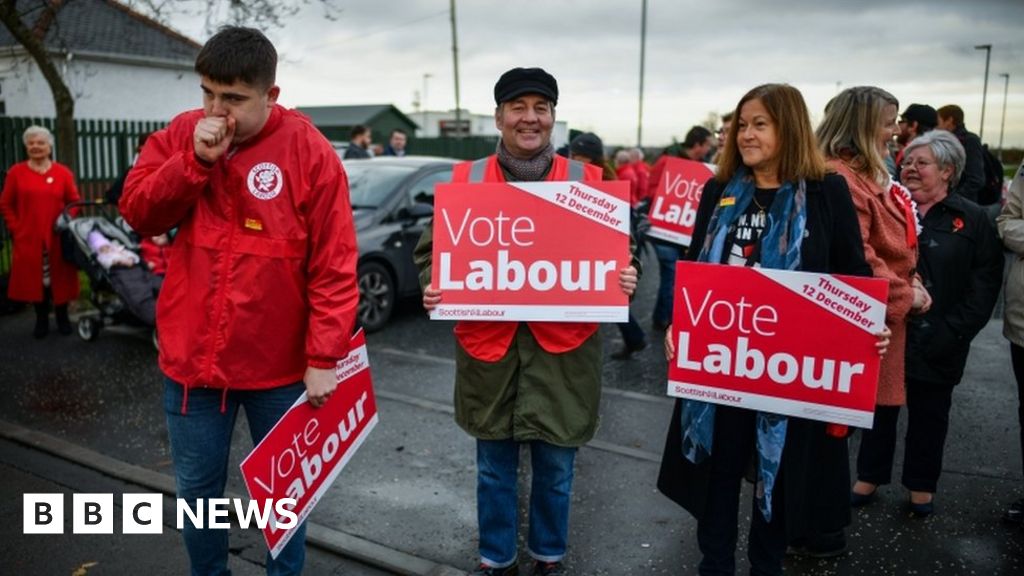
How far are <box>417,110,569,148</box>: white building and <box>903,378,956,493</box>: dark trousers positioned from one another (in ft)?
141

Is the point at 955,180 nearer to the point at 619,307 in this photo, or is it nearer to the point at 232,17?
the point at 619,307

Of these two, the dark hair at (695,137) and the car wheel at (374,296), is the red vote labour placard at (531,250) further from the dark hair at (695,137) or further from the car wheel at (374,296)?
the dark hair at (695,137)

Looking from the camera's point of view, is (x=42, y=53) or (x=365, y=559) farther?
(x=42, y=53)

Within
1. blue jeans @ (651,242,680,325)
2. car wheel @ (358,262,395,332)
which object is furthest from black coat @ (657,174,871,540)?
car wheel @ (358,262,395,332)

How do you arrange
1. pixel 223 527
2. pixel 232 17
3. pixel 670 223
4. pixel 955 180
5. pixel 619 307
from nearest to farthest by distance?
pixel 223 527
pixel 619 307
pixel 955 180
pixel 670 223
pixel 232 17

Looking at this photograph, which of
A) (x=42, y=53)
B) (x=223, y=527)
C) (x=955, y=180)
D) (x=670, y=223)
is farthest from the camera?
(x=42, y=53)

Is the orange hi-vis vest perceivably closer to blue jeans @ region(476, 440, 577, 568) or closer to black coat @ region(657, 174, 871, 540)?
blue jeans @ region(476, 440, 577, 568)

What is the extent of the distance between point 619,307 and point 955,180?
2.16 metres

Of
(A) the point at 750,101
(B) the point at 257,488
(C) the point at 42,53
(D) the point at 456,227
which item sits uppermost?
(C) the point at 42,53

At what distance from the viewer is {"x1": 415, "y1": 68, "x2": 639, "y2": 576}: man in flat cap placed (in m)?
3.41

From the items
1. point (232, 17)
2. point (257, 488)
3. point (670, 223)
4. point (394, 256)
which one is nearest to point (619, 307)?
point (257, 488)

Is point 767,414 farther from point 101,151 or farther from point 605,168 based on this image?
point 101,151

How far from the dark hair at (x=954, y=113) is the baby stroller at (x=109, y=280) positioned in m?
7.83

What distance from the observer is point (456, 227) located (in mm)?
3500
